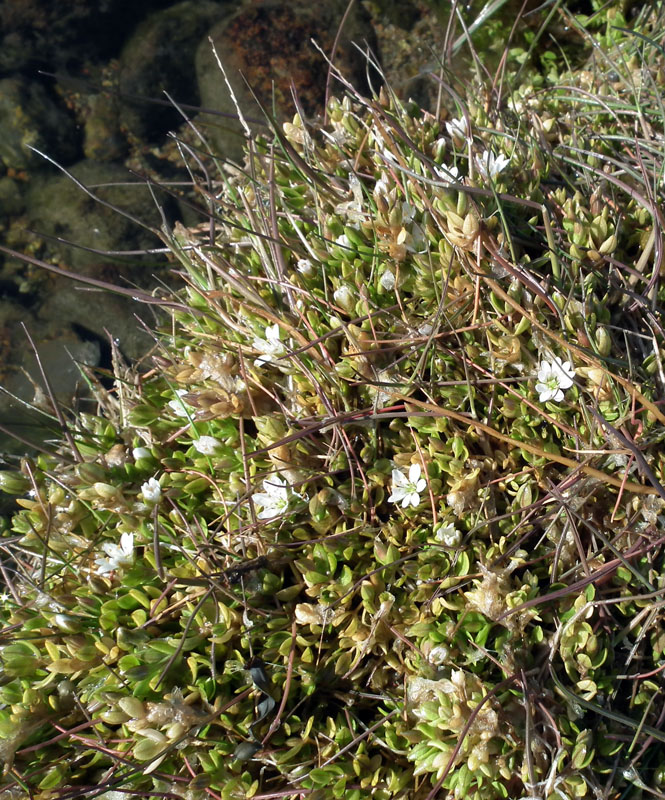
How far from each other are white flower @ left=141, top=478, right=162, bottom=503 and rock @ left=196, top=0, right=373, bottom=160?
3.02m

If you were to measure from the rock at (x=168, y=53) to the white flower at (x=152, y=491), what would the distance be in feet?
11.5

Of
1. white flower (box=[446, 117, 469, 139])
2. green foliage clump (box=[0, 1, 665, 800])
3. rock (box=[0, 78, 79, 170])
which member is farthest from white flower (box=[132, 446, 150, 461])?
rock (box=[0, 78, 79, 170])

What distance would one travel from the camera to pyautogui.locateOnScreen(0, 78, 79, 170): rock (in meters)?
4.55

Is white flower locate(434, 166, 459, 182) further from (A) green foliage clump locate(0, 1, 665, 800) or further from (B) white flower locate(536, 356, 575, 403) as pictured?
(B) white flower locate(536, 356, 575, 403)

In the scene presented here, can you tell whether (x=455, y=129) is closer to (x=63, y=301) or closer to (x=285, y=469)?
(x=285, y=469)

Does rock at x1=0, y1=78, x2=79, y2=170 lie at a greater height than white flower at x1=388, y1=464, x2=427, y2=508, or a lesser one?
greater

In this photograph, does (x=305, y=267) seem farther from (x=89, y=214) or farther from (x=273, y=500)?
(x=89, y=214)

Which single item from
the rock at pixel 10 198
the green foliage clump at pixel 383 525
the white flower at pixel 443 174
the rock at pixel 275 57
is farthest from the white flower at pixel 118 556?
the rock at pixel 10 198

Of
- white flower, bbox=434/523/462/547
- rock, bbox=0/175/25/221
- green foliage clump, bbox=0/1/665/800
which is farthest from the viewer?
rock, bbox=0/175/25/221

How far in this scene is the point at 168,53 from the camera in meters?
4.79

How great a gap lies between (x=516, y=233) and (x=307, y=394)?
789 mm

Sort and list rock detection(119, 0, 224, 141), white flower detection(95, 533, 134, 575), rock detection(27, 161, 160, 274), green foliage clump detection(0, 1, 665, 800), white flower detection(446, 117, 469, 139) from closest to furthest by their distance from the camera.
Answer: green foliage clump detection(0, 1, 665, 800) < white flower detection(95, 533, 134, 575) < white flower detection(446, 117, 469, 139) < rock detection(27, 161, 160, 274) < rock detection(119, 0, 224, 141)

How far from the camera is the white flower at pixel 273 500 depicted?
6.04 ft

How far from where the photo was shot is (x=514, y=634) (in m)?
1.65
